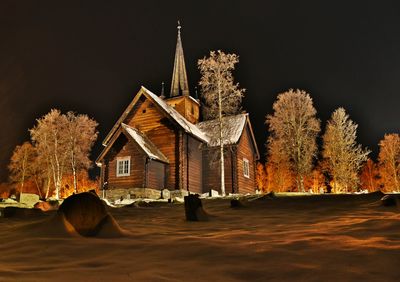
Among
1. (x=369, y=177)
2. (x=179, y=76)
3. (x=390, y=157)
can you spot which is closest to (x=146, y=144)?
(x=179, y=76)

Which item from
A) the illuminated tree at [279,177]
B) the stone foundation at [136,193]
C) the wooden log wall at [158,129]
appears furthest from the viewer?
the illuminated tree at [279,177]

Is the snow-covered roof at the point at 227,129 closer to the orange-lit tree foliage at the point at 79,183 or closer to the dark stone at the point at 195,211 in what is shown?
the dark stone at the point at 195,211

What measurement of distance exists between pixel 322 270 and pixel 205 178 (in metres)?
27.3

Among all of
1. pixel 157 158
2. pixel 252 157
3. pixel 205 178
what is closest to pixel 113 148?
pixel 157 158

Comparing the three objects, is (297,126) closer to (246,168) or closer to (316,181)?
(246,168)

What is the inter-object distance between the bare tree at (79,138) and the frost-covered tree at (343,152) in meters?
28.9

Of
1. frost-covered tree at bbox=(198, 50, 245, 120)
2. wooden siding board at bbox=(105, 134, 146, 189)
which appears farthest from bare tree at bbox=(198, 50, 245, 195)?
wooden siding board at bbox=(105, 134, 146, 189)

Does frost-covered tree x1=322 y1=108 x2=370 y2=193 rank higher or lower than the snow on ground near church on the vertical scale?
higher

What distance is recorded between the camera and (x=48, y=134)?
4209 centimetres

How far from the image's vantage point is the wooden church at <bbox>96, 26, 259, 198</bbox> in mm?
26828

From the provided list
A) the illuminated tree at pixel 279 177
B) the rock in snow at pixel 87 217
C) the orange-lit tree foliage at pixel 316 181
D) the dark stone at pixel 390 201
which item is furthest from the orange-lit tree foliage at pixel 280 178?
the rock in snow at pixel 87 217

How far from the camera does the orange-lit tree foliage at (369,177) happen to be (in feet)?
178

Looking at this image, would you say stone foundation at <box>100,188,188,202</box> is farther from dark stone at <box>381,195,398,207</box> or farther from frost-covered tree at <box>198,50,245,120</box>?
dark stone at <box>381,195,398,207</box>

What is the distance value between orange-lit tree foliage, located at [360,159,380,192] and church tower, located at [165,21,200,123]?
31.3 m
